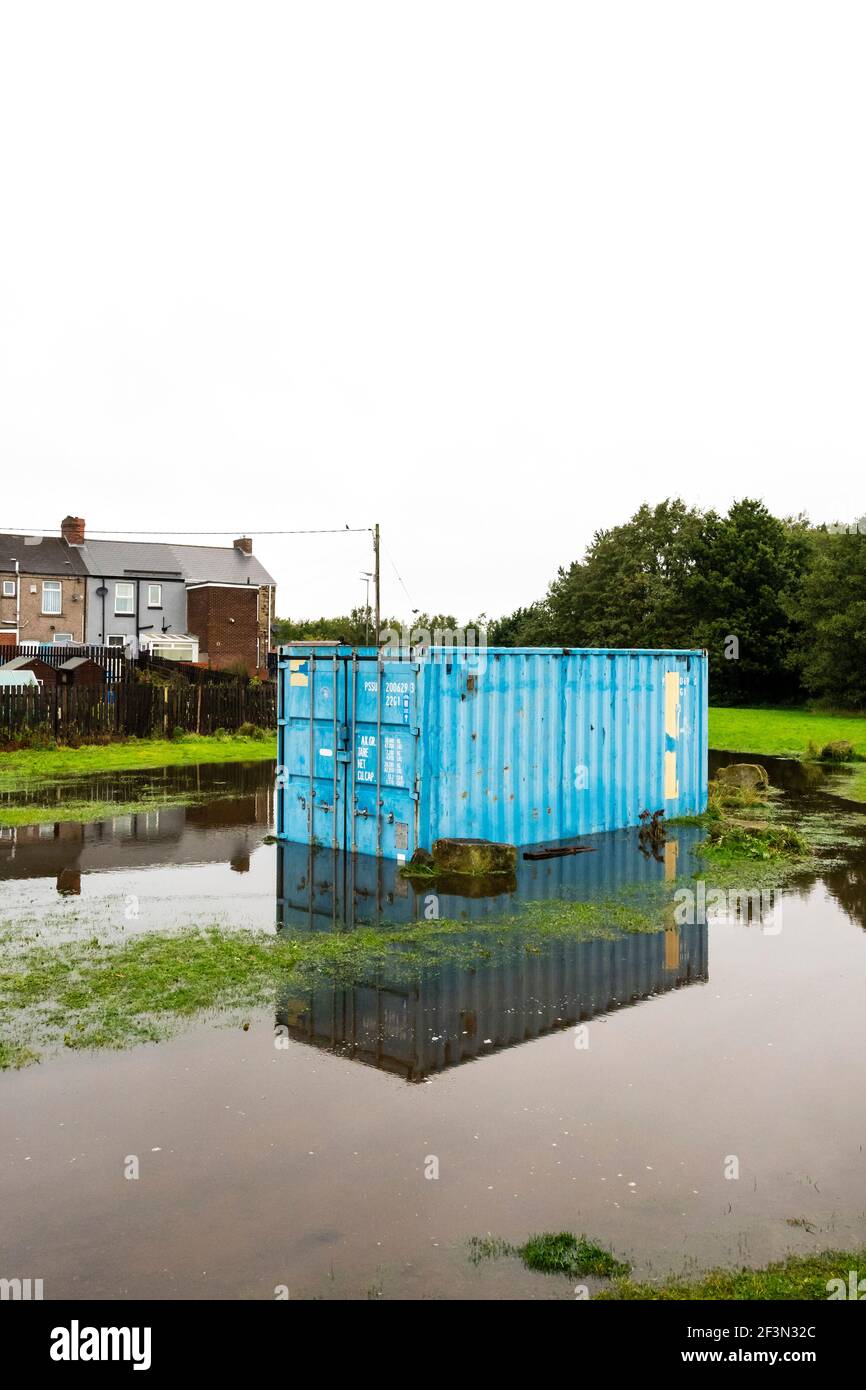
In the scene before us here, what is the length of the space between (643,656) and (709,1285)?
12.9m

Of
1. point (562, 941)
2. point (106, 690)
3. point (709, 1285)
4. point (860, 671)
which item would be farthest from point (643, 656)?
point (860, 671)

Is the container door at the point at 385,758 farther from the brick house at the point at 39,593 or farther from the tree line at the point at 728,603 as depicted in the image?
the brick house at the point at 39,593

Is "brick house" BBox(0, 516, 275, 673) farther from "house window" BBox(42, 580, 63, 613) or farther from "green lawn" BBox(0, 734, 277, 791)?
"green lawn" BBox(0, 734, 277, 791)

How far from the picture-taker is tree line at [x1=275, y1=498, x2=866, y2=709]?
52.5 metres

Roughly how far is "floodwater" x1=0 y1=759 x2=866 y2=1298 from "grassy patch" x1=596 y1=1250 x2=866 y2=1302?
125 mm

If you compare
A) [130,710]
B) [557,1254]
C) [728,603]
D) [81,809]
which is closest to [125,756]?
[130,710]

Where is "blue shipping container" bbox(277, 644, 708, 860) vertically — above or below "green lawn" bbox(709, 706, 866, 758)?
above

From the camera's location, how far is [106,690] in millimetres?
30000

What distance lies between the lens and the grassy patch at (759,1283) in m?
4.77

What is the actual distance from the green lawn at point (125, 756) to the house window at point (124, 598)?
27.0 m
